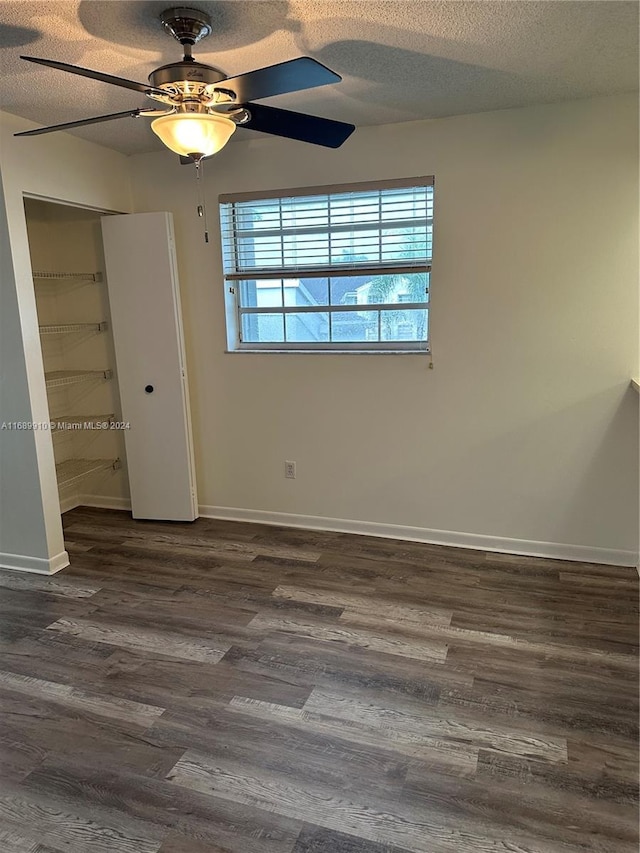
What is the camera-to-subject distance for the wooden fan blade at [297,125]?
1.99 m

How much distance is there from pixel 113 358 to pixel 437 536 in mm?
2618

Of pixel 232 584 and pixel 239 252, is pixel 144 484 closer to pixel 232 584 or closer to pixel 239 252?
pixel 232 584

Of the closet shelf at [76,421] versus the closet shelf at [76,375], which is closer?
the closet shelf at [76,375]

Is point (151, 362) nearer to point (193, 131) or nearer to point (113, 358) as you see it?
point (113, 358)

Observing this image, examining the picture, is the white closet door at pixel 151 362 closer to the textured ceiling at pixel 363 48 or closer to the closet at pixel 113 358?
the closet at pixel 113 358

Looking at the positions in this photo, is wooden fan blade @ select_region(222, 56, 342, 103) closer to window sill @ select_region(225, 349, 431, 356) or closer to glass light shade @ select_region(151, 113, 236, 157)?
glass light shade @ select_region(151, 113, 236, 157)

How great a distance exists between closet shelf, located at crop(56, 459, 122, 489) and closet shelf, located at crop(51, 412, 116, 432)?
10.1 inches

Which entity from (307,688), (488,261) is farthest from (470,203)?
(307,688)

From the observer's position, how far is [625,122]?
2895mm

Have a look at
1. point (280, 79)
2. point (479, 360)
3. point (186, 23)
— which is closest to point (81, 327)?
point (186, 23)


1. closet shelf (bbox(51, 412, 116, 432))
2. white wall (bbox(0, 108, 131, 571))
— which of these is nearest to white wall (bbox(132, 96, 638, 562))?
white wall (bbox(0, 108, 131, 571))

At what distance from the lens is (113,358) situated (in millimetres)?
4273

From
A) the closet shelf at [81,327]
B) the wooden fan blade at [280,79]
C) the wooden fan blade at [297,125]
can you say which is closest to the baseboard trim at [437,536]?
the closet shelf at [81,327]

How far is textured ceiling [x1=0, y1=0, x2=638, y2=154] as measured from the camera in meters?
1.96
